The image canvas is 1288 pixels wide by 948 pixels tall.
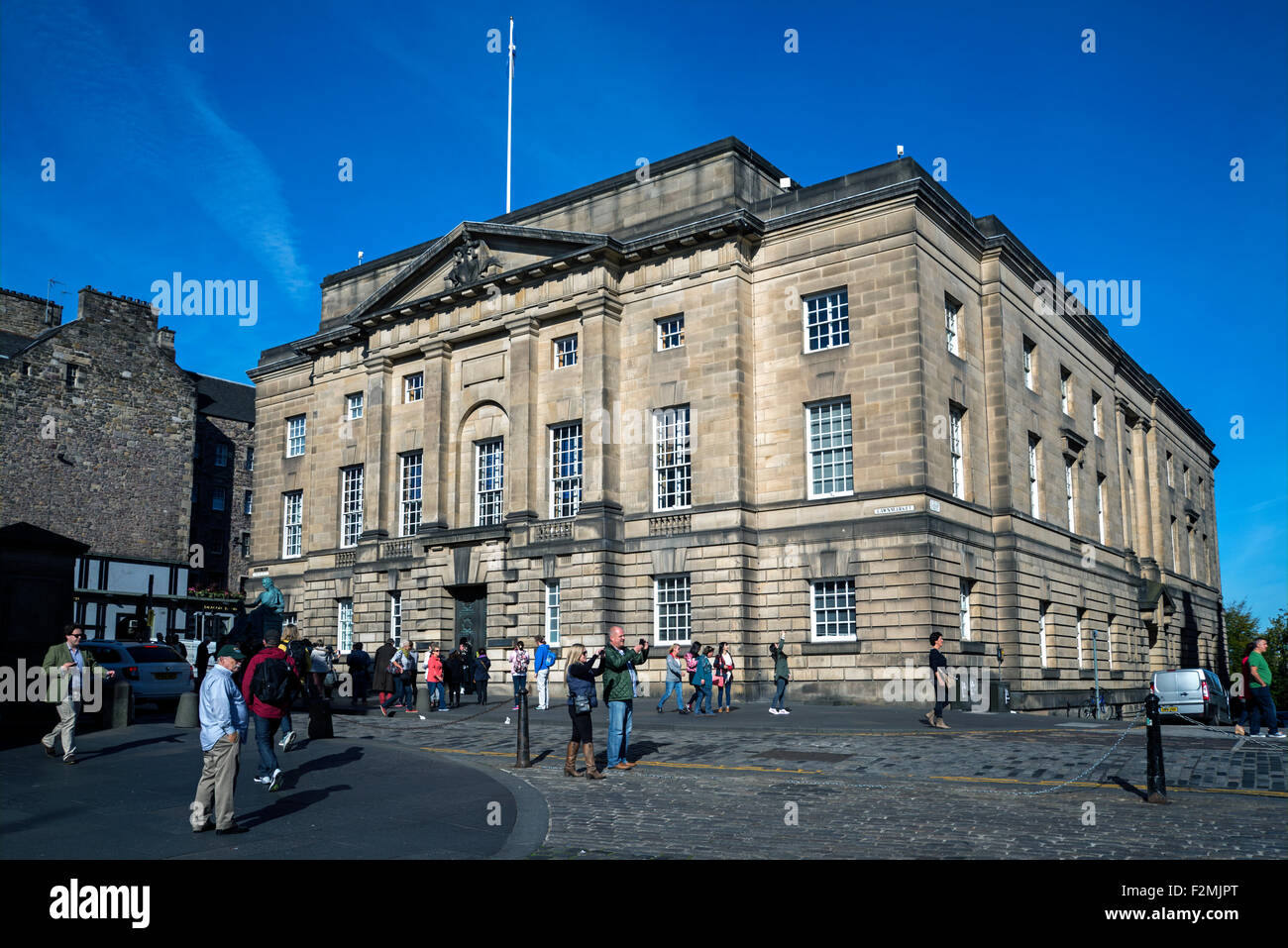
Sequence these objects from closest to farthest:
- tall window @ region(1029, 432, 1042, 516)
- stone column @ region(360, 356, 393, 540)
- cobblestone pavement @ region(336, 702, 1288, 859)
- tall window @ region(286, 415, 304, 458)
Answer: cobblestone pavement @ region(336, 702, 1288, 859), tall window @ region(1029, 432, 1042, 516), stone column @ region(360, 356, 393, 540), tall window @ region(286, 415, 304, 458)

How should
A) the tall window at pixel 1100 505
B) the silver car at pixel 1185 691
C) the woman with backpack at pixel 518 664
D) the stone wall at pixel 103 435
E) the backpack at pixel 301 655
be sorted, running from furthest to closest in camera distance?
the stone wall at pixel 103 435 < the tall window at pixel 1100 505 < the silver car at pixel 1185 691 < the woman with backpack at pixel 518 664 < the backpack at pixel 301 655

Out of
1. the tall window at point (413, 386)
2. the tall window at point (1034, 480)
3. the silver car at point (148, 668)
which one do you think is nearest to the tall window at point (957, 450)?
the tall window at point (1034, 480)

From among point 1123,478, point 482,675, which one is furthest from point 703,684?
point 1123,478

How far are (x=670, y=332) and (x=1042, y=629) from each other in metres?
16.0

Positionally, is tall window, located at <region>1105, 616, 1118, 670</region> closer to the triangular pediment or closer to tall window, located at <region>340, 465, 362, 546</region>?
the triangular pediment

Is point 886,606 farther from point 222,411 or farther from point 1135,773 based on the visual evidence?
point 222,411

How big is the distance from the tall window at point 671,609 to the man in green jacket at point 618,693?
16.9 meters

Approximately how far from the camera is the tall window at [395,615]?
40.8 meters

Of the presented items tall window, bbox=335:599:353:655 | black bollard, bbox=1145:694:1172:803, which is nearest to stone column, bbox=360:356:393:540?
tall window, bbox=335:599:353:655

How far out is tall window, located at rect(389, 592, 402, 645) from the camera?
134 ft

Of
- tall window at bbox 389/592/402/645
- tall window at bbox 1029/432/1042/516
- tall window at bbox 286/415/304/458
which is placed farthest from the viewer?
tall window at bbox 286/415/304/458

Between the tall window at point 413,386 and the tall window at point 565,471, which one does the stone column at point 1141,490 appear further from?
the tall window at point 413,386

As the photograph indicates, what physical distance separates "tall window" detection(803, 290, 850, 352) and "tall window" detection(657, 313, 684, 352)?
4.16 meters
